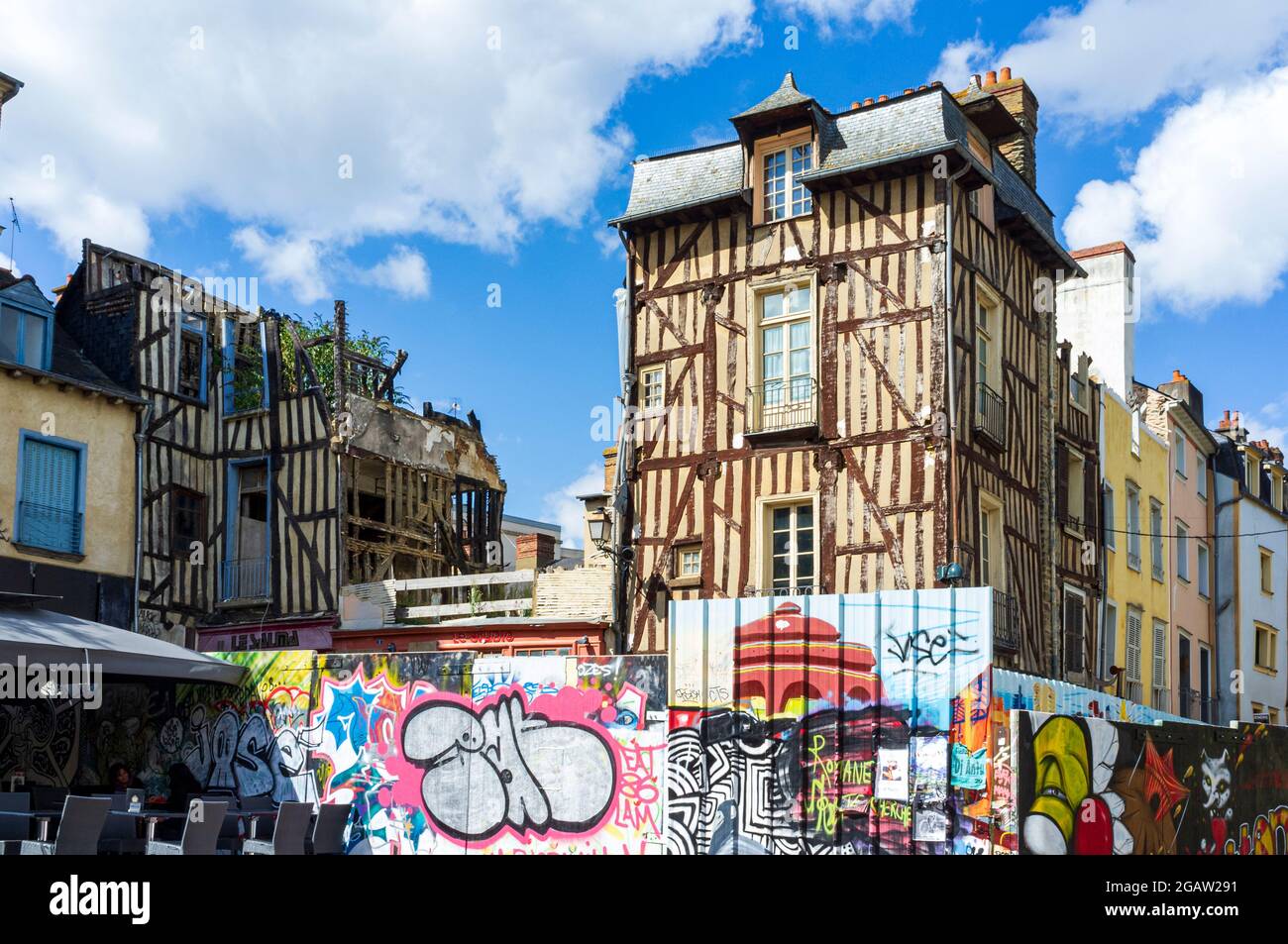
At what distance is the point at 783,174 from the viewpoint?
63.1 ft

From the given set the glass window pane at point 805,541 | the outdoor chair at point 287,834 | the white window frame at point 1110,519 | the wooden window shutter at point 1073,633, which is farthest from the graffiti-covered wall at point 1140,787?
the white window frame at point 1110,519

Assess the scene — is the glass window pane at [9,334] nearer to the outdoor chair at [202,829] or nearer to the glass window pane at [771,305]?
the glass window pane at [771,305]

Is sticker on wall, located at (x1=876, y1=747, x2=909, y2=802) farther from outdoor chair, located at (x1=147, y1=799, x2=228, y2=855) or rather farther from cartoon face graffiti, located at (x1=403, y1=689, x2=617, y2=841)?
outdoor chair, located at (x1=147, y1=799, x2=228, y2=855)

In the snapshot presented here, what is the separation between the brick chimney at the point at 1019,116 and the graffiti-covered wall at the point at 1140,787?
10883 mm

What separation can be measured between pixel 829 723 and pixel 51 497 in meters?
13.0

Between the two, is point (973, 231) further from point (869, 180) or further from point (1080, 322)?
point (1080, 322)

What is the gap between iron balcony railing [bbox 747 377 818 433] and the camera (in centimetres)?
1823

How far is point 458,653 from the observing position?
42.7 ft

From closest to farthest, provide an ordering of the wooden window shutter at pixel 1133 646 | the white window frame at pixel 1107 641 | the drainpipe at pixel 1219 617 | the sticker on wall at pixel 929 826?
the sticker on wall at pixel 929 826 → the white window frame at pixel 1107 641 → the wooden window shutter at pixel 1133 646 → the drainpipe at pixel 1219 617

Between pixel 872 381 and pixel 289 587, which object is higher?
pixel 872 381

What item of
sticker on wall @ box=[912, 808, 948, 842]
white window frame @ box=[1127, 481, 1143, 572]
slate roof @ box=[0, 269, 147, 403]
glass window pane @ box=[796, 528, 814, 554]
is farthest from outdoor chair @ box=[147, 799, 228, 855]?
white window frame @ box=[1127, 481, 1143, 572]

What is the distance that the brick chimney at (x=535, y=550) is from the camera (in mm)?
24203
